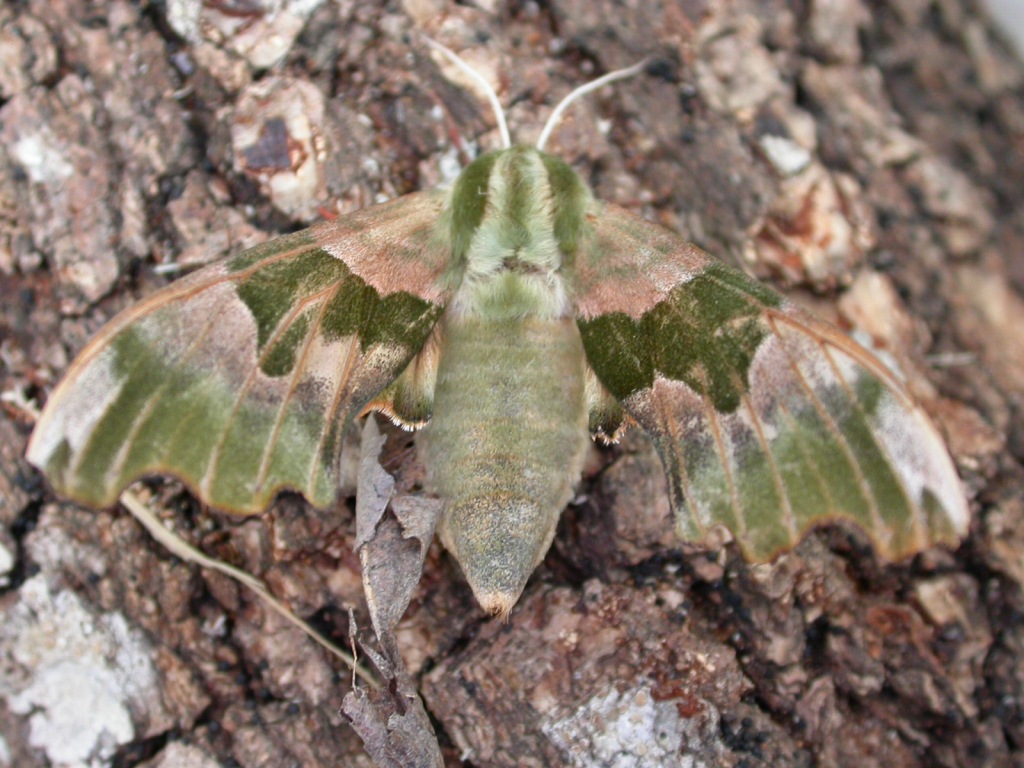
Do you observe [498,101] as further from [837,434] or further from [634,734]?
[634,734]

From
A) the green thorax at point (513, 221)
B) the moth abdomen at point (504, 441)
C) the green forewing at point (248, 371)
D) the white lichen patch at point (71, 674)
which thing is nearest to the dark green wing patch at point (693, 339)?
the moth abdomen at point (504, 441)

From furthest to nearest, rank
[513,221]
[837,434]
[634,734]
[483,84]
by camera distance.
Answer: [483,84] → [513,221] → [837,434] → [634,734]

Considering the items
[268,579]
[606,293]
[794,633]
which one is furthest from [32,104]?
[794,633]

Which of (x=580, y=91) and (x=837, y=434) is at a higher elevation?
(x=580, y=91)

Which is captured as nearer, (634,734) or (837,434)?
(634,734)

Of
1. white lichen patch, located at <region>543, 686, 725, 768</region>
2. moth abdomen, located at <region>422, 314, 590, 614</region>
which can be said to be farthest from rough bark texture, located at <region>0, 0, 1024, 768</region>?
moth abdomen, located at <region>422, 314, 590, 614</region>

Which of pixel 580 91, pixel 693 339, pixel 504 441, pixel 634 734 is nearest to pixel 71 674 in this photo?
pixel 504 441

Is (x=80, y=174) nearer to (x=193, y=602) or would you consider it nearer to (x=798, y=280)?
(x=193, y=602)
